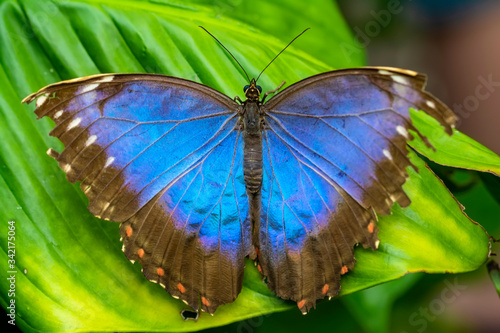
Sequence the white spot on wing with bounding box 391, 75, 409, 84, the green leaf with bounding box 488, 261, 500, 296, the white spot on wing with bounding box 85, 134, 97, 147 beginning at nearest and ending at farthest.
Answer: the white spot on wing with bounding box 391, 75, 409, 84
the white spot on wing with bounding box 85, 134, 97, 147
the green leaf with bounding box 488, 261, 500, 296

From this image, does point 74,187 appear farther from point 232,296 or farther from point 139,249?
point 232,296

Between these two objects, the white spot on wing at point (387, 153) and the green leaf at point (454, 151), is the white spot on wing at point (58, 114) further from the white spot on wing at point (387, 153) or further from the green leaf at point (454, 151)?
the green leaf at point (454, 151)

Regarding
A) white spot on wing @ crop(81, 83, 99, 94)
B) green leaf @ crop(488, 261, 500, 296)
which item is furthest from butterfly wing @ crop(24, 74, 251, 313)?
green leaf @ crop(488, 261, 500, 296)

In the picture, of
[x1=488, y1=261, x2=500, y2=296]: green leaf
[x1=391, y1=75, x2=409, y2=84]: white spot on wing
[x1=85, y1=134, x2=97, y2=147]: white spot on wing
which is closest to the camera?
[x1=391, y1=75, x2=409, y2=84]: white spot on wing

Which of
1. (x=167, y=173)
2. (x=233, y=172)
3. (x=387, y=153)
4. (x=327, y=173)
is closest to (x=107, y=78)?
(x=167, y=173)

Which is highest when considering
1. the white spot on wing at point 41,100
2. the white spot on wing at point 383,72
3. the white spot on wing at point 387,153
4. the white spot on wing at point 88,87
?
the white spot on wing at point 88,87

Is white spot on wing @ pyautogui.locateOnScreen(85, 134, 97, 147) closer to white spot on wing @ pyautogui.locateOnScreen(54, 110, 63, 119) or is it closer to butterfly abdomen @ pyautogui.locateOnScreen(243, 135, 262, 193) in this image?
white spot on wing @ pyautogui.locateOnScreen(54, 110, 63, 119)

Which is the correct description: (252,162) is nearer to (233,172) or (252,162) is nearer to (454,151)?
(233,172)

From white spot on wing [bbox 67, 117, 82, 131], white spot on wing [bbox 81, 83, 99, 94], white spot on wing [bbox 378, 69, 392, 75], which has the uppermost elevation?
white spot on wing [bbox 81, 83, 99, 94]

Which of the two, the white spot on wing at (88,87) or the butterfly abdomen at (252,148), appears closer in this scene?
the white spot on wing at (88,87)

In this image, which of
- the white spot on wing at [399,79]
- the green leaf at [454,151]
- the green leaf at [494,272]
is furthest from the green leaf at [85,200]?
the white spot on wing at [399,79]
